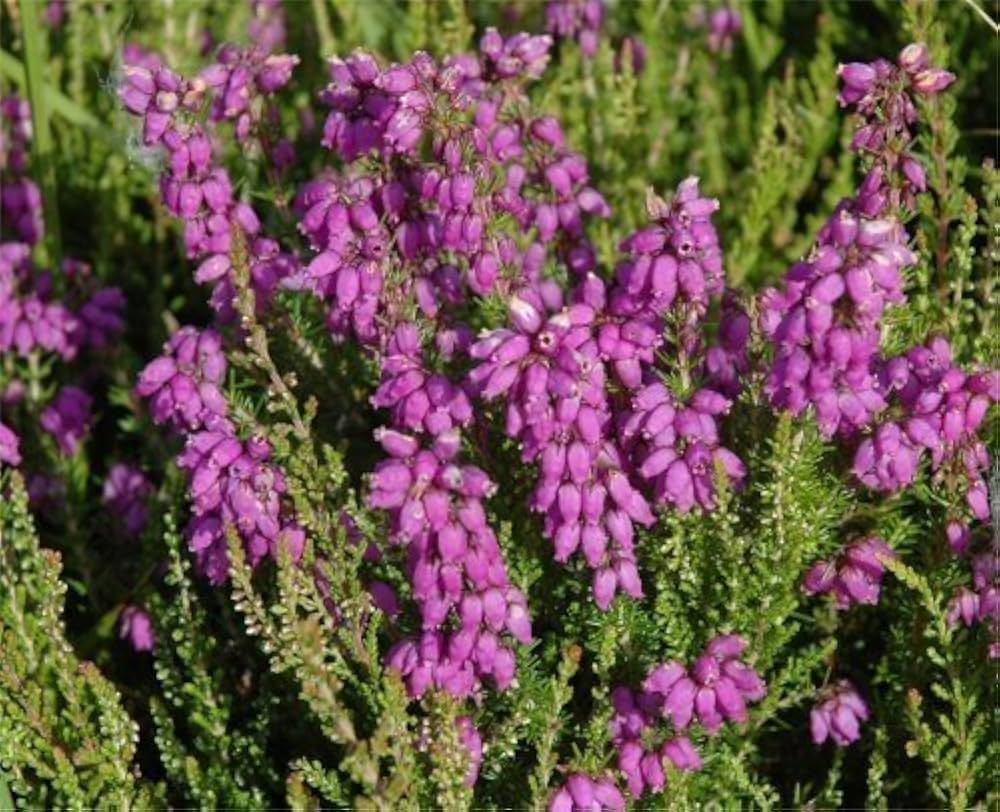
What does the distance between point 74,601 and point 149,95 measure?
5.67ft

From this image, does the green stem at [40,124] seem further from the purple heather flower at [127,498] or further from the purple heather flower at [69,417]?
the purple heather flower at [127,498]

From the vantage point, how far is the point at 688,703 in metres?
3.07

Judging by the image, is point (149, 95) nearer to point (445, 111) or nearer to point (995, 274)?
point (445, 111)

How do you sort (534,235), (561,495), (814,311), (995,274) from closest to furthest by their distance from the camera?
1. (814,311)
2. (561,495)
3. (995,274)
4. (534,235)

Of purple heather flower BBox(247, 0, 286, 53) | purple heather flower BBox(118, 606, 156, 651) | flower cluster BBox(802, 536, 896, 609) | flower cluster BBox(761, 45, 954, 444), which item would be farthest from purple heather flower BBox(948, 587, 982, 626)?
purple heather flower BBox(247, 0, 286, 53)

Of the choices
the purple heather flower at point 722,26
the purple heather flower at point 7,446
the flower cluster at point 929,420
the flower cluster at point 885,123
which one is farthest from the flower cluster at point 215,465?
the purple heather flower at point 722,26

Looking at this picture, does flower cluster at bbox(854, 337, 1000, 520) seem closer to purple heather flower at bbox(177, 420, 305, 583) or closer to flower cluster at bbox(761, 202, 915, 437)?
flower cluster at bbox(761, 202, 915, 437)

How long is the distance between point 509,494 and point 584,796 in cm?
80

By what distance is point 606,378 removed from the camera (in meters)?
3.19

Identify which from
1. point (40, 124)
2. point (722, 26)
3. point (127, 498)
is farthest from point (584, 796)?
point (722, 26)

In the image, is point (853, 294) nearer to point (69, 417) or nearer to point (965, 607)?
point (965, 607)

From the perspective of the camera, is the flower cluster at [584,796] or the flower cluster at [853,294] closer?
the flower cluster at [853,294]

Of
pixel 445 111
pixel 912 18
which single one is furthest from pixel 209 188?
pixel 912 18

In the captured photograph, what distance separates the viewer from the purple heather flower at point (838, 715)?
350cm
